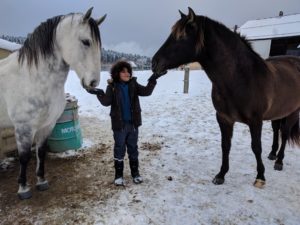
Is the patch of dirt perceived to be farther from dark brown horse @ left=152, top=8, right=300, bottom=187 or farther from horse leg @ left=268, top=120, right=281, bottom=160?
horse leg @ left=268, top=120, right=281, bottom=160

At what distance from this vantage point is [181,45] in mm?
2641

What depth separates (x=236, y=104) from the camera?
2.85 m

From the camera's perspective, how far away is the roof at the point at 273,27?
21781mm

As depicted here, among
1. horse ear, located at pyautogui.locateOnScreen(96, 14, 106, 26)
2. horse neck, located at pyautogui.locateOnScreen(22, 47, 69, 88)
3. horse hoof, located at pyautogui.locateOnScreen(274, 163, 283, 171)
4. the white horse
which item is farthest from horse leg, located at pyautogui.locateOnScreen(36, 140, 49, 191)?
horse hoof, located at pyautogui.locateOnScreen(274, 163, 283, 171)

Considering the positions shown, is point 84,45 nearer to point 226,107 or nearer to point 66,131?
point 226,107

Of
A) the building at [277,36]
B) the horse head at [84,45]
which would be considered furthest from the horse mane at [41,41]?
the building at [277,36]

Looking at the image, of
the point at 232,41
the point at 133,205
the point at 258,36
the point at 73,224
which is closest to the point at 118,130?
the point at 133,205

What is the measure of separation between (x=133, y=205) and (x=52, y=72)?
1.70 meters

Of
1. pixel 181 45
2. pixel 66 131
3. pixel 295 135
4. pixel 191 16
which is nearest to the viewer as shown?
pixel 191 16

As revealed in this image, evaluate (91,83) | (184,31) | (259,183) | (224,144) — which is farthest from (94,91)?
(259,183)

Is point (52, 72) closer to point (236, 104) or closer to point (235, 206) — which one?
point (236, 104)

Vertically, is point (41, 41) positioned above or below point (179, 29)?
below

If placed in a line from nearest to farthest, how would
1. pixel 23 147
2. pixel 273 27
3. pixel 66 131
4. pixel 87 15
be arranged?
pixel 87 15, pixel 23 147, pixel 66 131, pixel 273 27

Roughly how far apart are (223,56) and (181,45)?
19.9 inches
